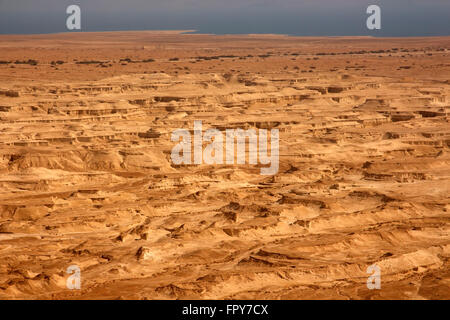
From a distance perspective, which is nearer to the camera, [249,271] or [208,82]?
[249,271]

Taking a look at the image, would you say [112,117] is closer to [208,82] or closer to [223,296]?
[208,82]

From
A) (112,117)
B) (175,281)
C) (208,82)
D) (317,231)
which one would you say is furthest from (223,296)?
(208,82)

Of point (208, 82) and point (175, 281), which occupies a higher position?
point (208, 82)

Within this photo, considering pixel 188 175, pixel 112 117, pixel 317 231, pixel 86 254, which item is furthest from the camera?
pixel 112 117

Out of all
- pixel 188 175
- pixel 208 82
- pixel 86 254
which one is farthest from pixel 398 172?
pixel 208 82

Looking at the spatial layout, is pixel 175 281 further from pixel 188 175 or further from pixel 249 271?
pixel 188 175
